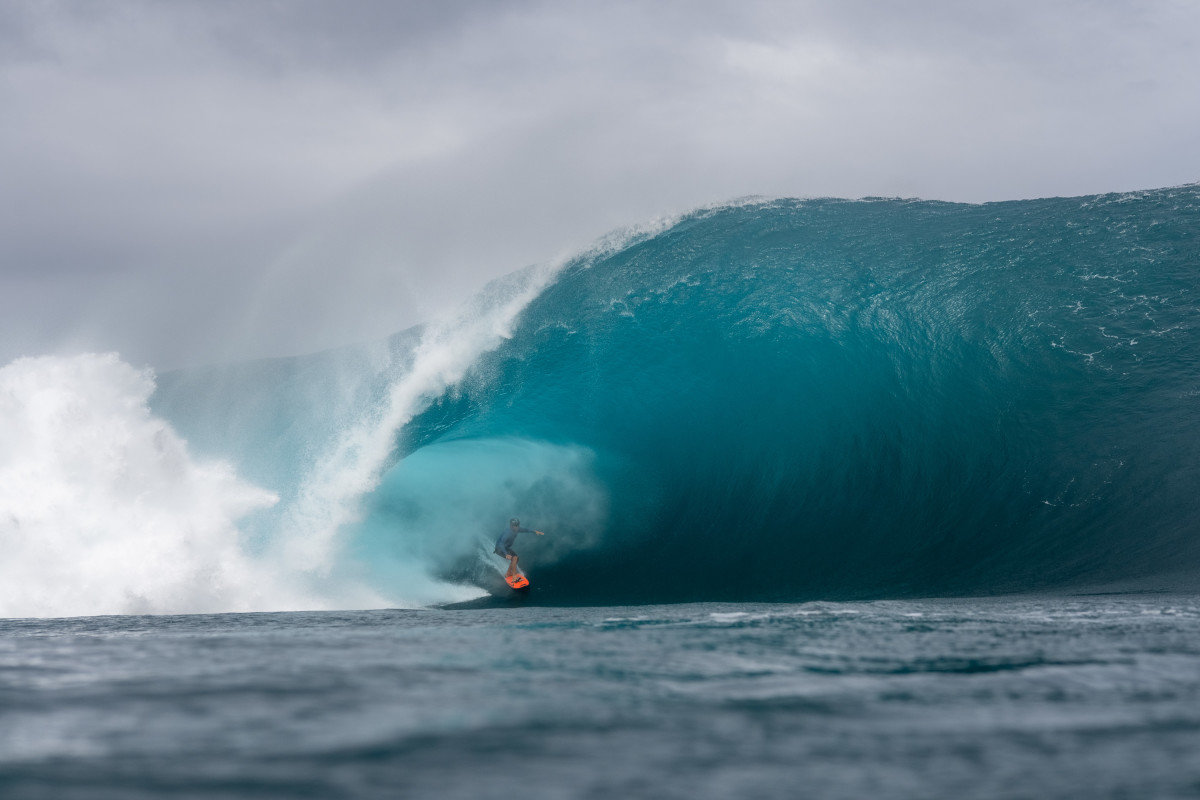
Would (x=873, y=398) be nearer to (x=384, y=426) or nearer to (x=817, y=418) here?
(x=817, y=418)

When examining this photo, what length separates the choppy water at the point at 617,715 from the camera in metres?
2.26

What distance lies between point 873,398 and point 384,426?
8.01 m

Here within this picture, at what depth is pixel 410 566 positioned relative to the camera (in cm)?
1214

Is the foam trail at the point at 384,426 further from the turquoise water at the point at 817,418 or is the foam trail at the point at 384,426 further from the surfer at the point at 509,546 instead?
the surfer at the point at 509,546

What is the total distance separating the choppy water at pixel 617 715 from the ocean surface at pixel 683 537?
22mm

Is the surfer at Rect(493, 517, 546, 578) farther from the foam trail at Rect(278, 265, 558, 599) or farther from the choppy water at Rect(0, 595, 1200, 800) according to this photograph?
the choppy water at Rect(0, 595, 1200, 800)

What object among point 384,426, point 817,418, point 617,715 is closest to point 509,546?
point 384,426

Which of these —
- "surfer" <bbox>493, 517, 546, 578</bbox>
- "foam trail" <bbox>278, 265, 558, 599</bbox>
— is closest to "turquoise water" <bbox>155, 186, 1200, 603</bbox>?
"foam trail" <bbox>278, 265, 558, 599</bbox>

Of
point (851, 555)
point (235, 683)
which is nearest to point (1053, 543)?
point (851, 555)

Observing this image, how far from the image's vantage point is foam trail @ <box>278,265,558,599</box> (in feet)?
40.7

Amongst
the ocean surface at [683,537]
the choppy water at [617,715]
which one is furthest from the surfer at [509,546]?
the choppy water at [617,715]

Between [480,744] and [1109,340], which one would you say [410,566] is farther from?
[1109,340]

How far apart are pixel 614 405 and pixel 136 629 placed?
28.5ft

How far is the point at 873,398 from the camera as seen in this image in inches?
540
